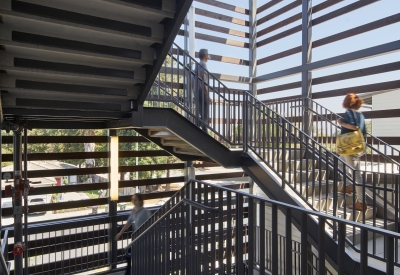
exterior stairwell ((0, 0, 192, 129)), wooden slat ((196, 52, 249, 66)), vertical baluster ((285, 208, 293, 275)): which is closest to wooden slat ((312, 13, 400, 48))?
wooden slat ((196, 52, 249, 66))

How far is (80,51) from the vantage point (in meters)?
2.73

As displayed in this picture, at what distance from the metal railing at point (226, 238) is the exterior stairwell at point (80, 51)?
1438 millimetres

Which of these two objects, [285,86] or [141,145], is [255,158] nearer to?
[141,145]

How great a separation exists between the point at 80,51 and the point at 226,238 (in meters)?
2.09

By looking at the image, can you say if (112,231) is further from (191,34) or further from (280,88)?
(280,88)

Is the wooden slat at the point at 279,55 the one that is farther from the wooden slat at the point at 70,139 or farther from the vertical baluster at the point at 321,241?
the vertical baluster at the point at 321,241

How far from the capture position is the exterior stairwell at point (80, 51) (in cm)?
242

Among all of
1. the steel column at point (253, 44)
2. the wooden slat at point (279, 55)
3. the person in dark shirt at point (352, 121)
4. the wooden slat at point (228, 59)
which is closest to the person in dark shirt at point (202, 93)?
the person in dark shirt at point (352, 121)

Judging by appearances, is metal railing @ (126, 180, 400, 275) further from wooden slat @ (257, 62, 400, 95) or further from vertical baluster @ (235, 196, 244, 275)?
wooden slat @ (257, 62, 400, 95)

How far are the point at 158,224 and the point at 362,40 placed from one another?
5208 mm

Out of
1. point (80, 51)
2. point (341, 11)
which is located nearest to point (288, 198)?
point (80, 51)

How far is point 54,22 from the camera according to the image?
7.81 feet

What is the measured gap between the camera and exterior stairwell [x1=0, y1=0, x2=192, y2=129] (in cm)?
242

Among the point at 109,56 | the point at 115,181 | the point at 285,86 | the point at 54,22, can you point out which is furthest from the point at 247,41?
the point at 54,22
